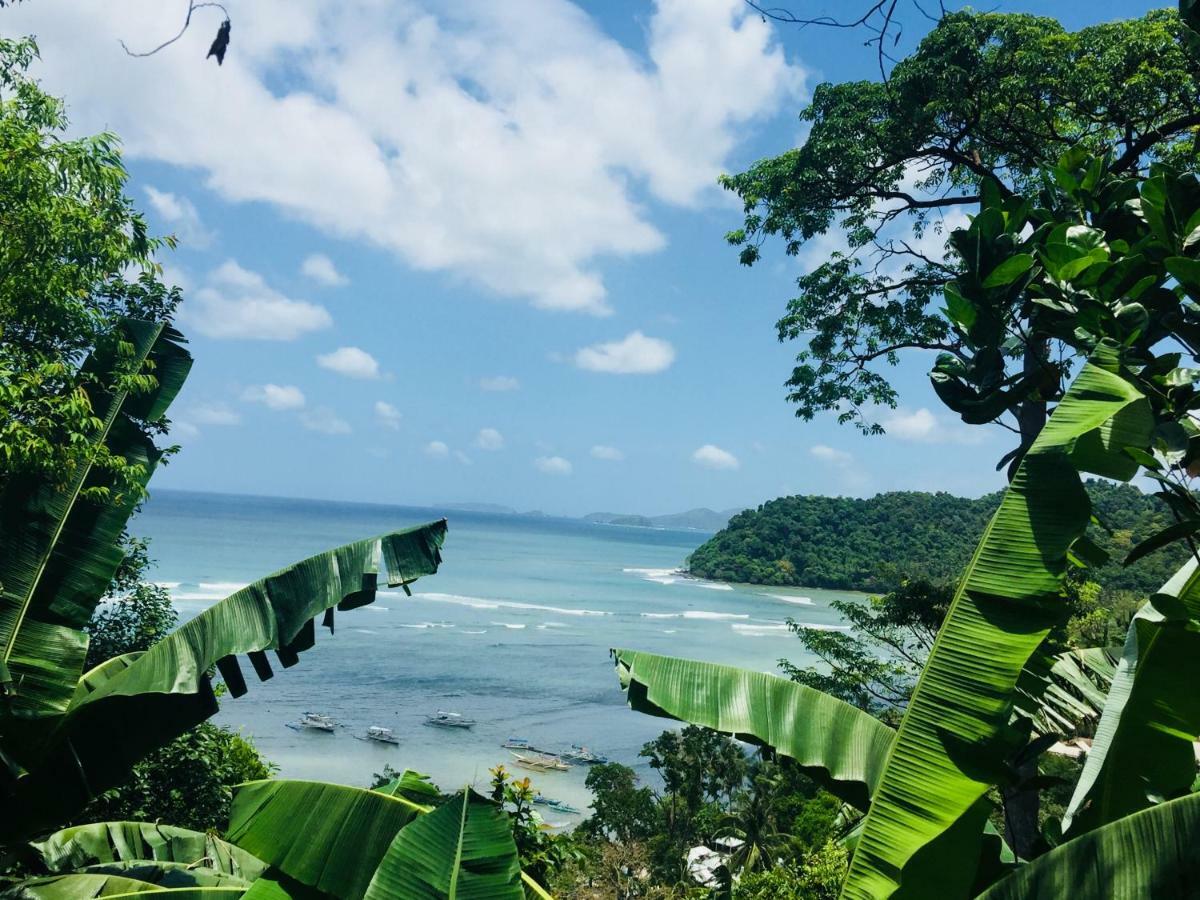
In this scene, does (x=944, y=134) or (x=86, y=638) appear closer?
(x=86, y=638)

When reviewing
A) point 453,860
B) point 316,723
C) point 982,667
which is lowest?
point 316,723

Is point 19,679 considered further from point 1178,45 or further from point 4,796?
point 1178,45

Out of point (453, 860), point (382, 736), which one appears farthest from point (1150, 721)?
point (382, 736)

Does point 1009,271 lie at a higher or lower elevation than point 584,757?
higher

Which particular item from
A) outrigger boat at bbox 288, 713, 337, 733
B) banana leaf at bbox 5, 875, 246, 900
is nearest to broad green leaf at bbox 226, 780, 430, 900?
banana leaf at bbox 5, 875, 246, 900

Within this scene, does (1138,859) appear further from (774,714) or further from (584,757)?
(584,757)

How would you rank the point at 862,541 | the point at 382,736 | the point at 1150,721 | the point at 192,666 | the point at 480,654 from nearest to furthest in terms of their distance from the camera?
the point at 1150,721 → the point at 192,666 → the point at 382,736 → the point at 480,654 → the point at 862,541

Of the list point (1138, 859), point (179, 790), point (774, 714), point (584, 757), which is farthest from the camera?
point (584, 757)

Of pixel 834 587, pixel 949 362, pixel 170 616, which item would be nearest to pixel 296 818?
pixel 949 362

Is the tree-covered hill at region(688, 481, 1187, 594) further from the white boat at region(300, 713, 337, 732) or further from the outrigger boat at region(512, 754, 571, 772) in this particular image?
the white boat at region(300, 713, 337, 732)
